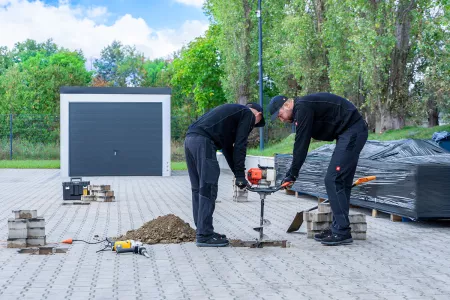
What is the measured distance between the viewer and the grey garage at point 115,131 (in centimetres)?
2878

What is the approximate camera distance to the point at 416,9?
23.9 meters

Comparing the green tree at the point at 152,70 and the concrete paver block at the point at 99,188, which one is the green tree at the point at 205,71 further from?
the concrete paver block at the point at 99,188

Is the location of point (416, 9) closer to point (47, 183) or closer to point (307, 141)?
point (47, 183)

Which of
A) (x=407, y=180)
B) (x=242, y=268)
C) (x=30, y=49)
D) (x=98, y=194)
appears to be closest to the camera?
(x=242, y=268)

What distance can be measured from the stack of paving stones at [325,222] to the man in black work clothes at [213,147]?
144 cm

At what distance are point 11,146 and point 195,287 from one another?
35.3 metres

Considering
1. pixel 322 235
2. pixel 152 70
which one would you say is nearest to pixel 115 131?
pixel 322 235

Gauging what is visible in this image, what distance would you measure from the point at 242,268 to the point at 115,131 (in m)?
22.1

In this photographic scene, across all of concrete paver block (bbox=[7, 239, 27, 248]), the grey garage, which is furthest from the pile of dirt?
the grey garage

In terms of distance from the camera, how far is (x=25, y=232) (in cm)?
897

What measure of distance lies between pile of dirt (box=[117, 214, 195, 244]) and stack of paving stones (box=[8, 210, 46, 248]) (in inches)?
43.6

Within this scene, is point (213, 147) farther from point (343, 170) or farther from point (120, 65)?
point (120, 65)

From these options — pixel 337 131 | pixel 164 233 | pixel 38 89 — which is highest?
pixel 38 89

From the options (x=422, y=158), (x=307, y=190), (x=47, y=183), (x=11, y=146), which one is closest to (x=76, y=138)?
(x=47, y=183)
